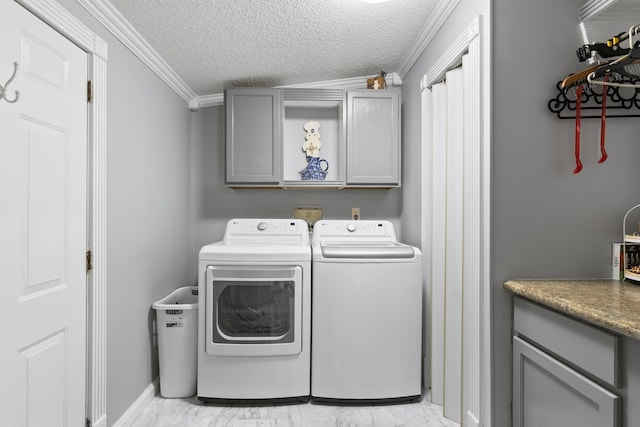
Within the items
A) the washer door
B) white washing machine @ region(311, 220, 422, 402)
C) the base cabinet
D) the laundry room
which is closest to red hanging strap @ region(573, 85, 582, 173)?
the laundry room

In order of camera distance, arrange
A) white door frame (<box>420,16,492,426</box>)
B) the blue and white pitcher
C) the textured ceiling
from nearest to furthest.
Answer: white door frame (<box>420,16,492,426</box>), the textured ceiling, the blue and white pitcher

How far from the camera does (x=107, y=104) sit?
182 centimetres

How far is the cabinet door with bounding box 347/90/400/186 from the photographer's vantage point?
2.74 m

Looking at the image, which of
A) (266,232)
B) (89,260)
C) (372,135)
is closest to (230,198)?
(266,232)

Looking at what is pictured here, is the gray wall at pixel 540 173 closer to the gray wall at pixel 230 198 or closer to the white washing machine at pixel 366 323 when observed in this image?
the white washing machine at pixel 366 323

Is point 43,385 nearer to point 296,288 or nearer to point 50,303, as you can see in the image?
point 50,303

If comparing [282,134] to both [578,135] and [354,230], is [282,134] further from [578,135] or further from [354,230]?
[578,135]

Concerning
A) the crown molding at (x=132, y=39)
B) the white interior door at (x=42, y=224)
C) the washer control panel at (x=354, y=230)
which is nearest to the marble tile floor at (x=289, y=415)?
the white interior door at (x=42, y=224)

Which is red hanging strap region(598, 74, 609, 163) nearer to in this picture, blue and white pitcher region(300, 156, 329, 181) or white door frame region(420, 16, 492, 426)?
white door frame region(420, 16, 492, 426)

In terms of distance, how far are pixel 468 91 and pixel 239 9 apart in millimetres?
1195

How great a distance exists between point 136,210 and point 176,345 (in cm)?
88

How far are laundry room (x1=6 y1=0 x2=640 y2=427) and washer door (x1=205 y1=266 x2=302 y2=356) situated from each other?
23mm

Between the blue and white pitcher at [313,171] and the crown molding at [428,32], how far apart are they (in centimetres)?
95

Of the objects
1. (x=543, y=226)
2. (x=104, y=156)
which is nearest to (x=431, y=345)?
(x=543, y=226)
